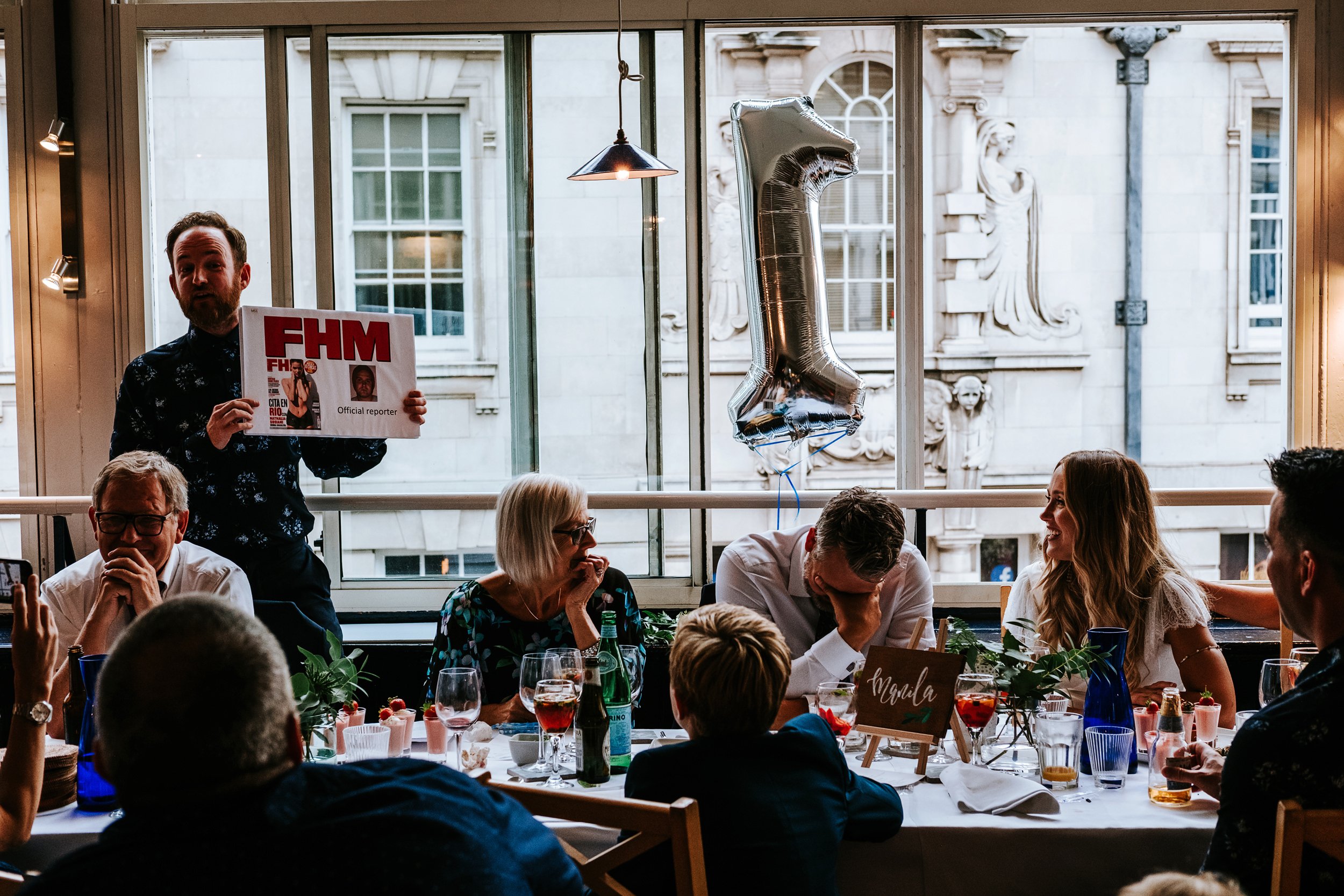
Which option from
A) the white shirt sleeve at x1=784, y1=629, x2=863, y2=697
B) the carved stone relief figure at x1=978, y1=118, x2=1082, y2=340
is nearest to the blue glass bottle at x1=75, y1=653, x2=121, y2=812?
the white shirt sleeve at x1=784, y1=629, x2=863, y2=697

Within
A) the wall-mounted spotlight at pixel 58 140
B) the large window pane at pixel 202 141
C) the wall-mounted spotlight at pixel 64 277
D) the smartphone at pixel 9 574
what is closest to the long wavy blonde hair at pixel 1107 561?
the large window pane at pixel 202 141

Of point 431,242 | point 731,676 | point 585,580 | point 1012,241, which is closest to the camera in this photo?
point 731,676

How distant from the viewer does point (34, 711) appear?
1.56 meters

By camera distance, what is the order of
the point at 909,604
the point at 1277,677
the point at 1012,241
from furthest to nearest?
1. the point at 1012,241
2. the point at 909,604
3. the point at 1277,677

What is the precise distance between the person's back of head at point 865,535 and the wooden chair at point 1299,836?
1199mm

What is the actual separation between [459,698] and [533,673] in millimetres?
149

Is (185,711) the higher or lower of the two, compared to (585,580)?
higher

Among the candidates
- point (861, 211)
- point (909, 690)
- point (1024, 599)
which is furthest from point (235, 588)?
point (861, 211)

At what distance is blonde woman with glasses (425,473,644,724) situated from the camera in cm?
255

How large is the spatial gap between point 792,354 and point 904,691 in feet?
5.61

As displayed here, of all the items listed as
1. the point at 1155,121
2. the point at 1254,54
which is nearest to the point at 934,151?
the point at 1155,121

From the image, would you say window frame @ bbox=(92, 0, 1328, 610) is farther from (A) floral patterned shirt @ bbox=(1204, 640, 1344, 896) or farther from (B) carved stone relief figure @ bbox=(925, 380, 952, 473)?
(B) carved stone relief figure @ bbox=(925, 380, 952, 473)

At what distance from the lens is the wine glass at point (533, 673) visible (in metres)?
2.02

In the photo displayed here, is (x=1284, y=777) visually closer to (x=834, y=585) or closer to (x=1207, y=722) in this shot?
(x=1207, y=722)
